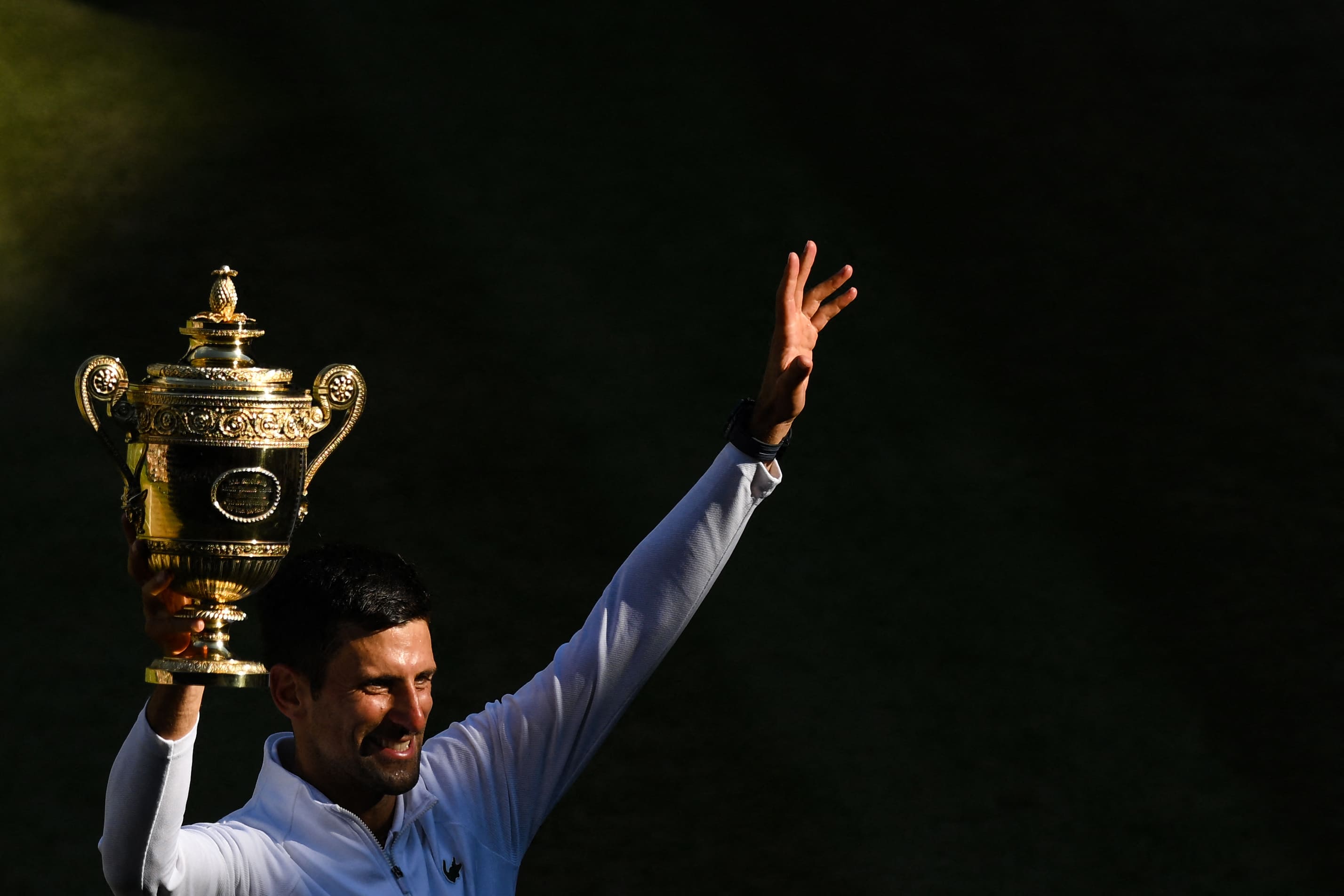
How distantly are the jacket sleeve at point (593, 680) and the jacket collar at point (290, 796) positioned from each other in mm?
98

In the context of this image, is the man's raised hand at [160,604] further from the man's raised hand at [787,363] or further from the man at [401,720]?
the man's raised hand at [787,363]

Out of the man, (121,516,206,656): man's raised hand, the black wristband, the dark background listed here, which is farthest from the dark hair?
the dark background

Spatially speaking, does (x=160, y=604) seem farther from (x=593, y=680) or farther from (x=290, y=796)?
(x=593, y=680)

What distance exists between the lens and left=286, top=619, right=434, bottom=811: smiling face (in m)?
2.28

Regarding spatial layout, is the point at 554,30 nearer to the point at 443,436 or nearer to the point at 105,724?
the point at 443,436

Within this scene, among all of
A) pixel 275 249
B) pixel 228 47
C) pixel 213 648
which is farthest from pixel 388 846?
pixel 228 47

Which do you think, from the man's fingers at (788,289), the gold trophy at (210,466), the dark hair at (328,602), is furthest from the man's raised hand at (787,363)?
the gold trophy at (210,466)

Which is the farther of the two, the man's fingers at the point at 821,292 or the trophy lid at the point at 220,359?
the man's fingers at the point at 821,292

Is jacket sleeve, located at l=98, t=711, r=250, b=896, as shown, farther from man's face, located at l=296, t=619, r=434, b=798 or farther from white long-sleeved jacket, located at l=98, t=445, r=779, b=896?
man's face, located at l=296, t=619, r=434, b=798

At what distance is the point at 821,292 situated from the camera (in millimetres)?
2668

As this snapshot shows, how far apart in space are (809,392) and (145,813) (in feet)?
12.0

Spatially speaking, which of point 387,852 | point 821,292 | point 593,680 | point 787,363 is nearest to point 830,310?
point 821,292

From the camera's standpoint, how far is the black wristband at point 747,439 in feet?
8.04

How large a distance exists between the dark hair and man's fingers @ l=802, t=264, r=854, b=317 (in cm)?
70
